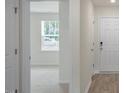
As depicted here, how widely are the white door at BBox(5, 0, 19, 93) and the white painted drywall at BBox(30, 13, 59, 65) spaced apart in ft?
23.3

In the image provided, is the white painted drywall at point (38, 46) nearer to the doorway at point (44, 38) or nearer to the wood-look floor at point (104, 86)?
the doorway at point (44, 38)

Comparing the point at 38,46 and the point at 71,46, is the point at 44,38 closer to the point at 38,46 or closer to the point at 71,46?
the point at 38,46

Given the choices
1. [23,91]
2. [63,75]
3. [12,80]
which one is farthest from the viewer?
[63,75]

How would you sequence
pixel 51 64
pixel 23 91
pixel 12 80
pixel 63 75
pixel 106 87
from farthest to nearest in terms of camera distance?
pixel 51 64
pixel 63 75
pixel 106 87
pixel 23 91
pixel 12 80

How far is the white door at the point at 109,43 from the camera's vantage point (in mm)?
9289

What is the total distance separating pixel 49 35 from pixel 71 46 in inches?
297

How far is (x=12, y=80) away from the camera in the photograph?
416 centimetres

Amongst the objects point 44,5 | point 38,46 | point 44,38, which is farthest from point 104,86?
point 44,38

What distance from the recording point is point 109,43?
31.0ft

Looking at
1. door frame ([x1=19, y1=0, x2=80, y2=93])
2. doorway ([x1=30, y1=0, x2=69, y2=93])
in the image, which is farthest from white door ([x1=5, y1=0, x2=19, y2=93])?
doorway ([x1=30, y1=0, x2=69, y2=93])

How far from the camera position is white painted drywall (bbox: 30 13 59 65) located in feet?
37.8

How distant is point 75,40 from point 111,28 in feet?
17.7
